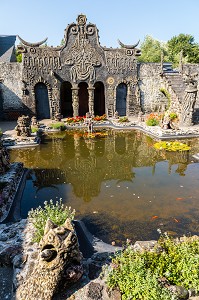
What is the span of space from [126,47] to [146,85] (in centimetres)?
434

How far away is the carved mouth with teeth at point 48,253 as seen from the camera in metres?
3.69

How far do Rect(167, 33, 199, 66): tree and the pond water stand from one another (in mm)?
35926

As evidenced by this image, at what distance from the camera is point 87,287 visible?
154 inches

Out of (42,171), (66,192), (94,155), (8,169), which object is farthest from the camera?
(94,155)

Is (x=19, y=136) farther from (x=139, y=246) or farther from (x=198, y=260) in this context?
(x=198, y=260)

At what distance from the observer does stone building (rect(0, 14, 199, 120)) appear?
21.1 m

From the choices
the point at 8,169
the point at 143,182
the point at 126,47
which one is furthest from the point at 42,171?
the point at 126,47

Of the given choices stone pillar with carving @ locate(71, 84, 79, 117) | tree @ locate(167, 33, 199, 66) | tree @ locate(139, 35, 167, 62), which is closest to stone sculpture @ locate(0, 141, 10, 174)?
stone pillar with carving @ locate(71, 84, 79, 117)

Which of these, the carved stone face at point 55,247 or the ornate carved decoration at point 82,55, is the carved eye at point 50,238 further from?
the ornate carved decoration at point 82,55

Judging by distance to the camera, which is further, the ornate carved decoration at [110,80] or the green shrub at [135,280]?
the ornate carved decoration at [110,80]

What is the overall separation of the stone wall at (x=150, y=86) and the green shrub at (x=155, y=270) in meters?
21.2

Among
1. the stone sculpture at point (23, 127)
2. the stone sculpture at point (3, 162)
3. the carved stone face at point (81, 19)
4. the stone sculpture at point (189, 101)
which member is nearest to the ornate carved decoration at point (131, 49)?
the carved stone face at point (81, 19)

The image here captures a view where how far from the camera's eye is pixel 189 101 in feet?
58.9

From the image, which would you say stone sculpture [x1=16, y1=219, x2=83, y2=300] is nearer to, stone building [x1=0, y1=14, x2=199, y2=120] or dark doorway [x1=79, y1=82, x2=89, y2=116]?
stone building [x1=0, y1=14, x2=199, y2=120]
